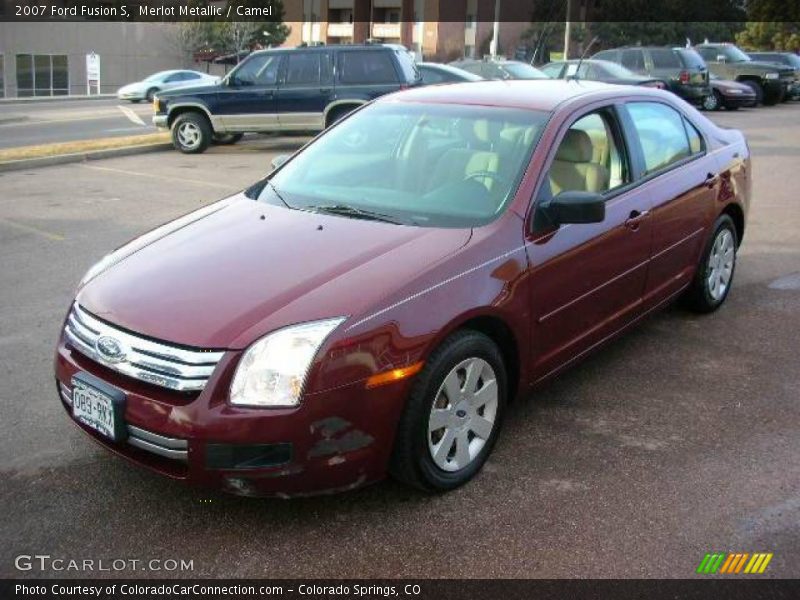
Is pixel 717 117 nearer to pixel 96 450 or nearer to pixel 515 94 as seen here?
pixel 515 94

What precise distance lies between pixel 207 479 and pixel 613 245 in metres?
2.40

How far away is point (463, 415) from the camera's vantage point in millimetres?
3467

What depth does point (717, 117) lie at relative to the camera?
2194 cm

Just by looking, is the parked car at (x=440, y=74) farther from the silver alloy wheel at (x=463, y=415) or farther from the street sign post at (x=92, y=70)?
the street sign post at (x=92, y=70)

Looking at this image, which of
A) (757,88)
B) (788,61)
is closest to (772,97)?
(757,88)

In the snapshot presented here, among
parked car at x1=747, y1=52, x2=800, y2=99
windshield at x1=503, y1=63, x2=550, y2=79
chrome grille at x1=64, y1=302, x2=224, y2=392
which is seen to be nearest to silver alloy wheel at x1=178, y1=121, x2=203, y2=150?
windshield at x1=503, y1=63, x2=550, y2=79

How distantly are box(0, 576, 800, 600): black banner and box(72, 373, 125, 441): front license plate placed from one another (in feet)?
1.81

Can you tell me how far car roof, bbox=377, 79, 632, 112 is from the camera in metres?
4.41

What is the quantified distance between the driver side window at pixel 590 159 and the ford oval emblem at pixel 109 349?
2117mm

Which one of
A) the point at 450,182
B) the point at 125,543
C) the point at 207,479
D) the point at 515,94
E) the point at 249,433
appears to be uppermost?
the point at 515,94

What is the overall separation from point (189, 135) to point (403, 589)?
1310cm

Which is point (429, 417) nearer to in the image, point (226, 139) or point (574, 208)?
point (574, 208)

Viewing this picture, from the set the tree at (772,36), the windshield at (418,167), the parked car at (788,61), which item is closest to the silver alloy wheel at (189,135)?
the windshield at (418,167)

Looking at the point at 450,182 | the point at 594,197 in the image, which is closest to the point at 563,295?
the point at 594,197
